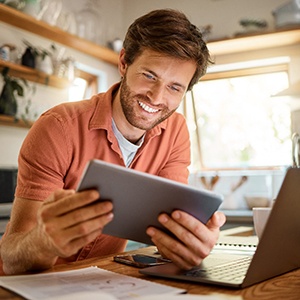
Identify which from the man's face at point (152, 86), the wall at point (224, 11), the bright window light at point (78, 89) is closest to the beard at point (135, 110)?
the man's face at point (152, 86)

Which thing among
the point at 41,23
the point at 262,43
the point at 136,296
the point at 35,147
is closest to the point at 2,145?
the point at 41,23

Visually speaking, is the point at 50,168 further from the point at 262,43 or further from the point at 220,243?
the point at 262,43

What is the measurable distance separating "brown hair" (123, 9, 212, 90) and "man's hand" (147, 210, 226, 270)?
683mm

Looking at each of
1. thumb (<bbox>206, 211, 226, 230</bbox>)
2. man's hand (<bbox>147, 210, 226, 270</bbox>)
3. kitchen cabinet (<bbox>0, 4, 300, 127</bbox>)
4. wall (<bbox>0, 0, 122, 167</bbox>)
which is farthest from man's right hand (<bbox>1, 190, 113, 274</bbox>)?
kitchen cabinet (<bbox>0, 4, 300, 127</bbox>)

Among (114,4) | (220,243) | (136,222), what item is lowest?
(220,243)

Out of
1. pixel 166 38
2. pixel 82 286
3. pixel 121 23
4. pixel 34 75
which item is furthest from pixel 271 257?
pixel 121 23

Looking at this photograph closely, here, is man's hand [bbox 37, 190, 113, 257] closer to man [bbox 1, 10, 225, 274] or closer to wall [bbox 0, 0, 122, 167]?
man [bbox 1, 10, 225, 274]

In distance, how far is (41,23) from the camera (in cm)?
318

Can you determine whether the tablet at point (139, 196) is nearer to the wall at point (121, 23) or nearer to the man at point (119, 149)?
the man at point (119, 149)

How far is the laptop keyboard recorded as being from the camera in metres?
0.88

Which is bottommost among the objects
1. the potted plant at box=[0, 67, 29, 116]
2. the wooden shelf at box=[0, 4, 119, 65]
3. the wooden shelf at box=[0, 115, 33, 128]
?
the wooden shelf at box=[0, 115, 33, 128]

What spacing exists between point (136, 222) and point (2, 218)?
188 cm

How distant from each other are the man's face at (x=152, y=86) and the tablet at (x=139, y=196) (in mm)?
608

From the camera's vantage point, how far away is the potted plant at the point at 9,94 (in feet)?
9.73
